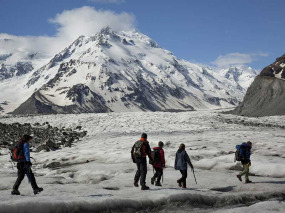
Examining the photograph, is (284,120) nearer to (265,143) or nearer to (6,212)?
(265,143)

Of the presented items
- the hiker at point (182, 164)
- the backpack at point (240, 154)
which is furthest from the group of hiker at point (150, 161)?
the backpack at point (240, 154)

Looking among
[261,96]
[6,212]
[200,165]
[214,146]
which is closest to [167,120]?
[214,146]

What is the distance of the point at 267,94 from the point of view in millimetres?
118000

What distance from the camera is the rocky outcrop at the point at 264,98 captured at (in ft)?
353

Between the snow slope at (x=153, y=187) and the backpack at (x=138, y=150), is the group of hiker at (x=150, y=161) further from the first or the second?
the snow slope at (x=153, y=187)

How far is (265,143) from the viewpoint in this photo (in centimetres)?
2833

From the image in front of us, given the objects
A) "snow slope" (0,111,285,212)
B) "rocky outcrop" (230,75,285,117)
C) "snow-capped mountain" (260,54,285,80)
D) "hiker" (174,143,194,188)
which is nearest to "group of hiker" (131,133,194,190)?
"hiker" (174,143,194,188)

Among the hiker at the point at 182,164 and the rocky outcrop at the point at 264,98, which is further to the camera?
the rocky outcrop at the point at 264,98

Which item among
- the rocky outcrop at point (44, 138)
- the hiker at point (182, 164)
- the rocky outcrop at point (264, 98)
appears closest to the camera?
the hiker at point (182, 164)

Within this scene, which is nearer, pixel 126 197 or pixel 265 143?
pixel 126 197

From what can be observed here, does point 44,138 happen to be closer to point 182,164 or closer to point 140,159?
point 182,164

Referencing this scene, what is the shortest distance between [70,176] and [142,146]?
700 cm

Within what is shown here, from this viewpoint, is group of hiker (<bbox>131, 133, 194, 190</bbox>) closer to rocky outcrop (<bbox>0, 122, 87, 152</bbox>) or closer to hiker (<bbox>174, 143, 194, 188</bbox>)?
hiker (<bbox>174, 143, 194, 188</bbox>)

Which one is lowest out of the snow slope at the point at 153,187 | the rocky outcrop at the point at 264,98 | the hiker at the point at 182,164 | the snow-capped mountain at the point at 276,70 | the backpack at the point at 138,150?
the snow slope at the point at 153,187
